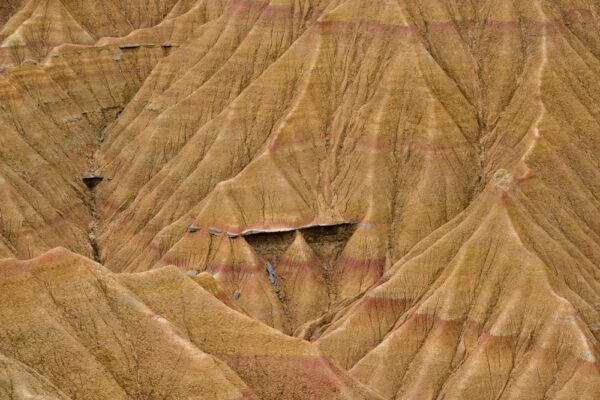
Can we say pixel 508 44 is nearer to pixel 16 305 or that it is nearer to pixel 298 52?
pixel 298 52

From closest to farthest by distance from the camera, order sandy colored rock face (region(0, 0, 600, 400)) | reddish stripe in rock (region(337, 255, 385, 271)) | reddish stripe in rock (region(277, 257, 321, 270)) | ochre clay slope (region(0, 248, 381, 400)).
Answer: ochre clay slope (region(0, 248, 381, 400)) → sandy colored rock face (region(0, 0, 600, 400)) → reddish stripe in rock (region(337, 255, 385, 271)) → reddish stripe in rock (region(277, 257, 321, 270))

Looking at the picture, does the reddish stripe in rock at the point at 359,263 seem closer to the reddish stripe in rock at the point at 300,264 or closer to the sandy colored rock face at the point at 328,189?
the sandy colored rock face at the point at 328,189

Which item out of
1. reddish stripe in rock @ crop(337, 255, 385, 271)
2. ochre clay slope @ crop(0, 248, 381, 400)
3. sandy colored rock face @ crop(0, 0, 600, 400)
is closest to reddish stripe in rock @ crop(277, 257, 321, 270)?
sandy colored rock face @ crop(0, 0, 600, 400)

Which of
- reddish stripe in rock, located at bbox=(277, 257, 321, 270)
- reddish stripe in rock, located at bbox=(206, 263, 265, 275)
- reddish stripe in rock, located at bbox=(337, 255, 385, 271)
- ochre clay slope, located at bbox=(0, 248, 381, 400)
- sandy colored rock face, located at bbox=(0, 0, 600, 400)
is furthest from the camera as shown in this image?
reddish stripe in rock, located at bbox=(277, 257, 321, 270)

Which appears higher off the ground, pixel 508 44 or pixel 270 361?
pixel 270 361

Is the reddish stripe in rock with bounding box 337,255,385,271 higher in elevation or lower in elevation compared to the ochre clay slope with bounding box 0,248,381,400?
lower

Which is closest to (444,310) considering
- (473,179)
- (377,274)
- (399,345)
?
(399,345)

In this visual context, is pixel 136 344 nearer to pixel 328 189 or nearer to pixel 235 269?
pixel 235 269

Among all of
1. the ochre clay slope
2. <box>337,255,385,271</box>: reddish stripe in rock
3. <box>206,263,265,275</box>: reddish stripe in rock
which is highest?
the ochre clay slope

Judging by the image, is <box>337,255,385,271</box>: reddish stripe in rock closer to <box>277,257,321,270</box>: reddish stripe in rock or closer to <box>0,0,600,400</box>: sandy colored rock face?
<box>0,0,600,400</box>: sandy colored rock face
